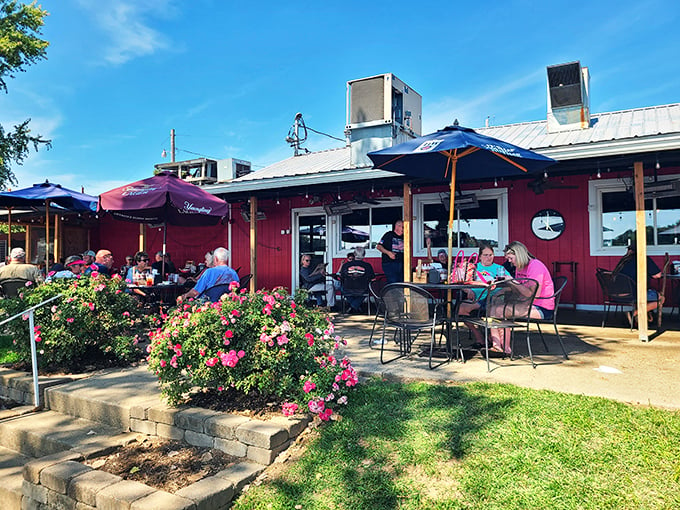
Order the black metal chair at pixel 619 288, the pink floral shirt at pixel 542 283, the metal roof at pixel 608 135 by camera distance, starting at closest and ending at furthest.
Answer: the pink floral shirt at pixel 542 283
the metal roof at pixel 608 135
the black metal chair at pixel 619 288

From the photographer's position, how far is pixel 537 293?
4.51m

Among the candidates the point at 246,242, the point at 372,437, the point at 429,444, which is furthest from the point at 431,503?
the point at 246,242

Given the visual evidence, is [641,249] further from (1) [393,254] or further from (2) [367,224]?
(2) [367,224]

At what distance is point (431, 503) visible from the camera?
6.79 ft

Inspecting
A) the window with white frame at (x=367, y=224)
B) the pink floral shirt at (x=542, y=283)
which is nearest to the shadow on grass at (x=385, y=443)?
the pink floral shirt at (x=542, y=283)

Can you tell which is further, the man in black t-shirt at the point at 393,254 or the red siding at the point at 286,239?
the red siding at the point at 286,239

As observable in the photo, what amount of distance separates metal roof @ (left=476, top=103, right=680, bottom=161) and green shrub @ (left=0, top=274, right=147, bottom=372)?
531 cm

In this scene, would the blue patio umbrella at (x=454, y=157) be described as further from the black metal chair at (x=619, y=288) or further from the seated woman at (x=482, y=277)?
the black metal chair at (x=619, y=288)

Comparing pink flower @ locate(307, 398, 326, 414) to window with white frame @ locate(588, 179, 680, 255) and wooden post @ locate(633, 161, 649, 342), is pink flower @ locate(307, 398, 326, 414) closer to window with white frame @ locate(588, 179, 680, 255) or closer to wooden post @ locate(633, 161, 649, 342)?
wooden post @ locate(633, 161, 649, 342)

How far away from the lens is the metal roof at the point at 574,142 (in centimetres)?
524

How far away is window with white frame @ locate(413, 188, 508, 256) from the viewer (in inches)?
311

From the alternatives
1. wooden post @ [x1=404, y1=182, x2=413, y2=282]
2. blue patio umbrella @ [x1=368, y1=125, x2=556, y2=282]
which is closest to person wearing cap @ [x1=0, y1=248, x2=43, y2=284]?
blue patio umbrella @ [x1=368, y1=125, x2=556, y2=282]

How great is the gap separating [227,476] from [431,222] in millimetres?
6747

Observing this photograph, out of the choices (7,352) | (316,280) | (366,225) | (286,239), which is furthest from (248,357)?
(286,239)
